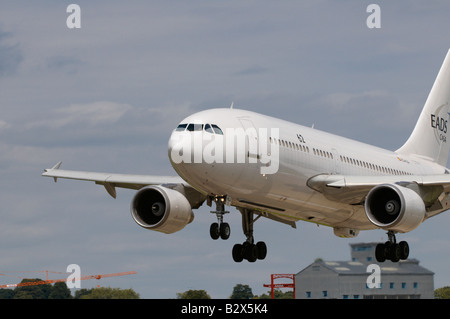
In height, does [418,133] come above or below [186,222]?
above

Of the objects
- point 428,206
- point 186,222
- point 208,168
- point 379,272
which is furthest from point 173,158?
point 379,272

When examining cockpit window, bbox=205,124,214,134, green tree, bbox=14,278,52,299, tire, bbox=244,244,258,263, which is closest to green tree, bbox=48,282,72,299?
green tree, bbox=14,278,52,299

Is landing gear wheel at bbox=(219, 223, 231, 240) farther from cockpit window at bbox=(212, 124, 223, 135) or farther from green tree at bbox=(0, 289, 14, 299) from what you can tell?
green tree at bbox=(0, 289, 14, 299)

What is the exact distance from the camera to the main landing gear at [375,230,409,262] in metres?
53.5

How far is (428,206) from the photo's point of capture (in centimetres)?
5284

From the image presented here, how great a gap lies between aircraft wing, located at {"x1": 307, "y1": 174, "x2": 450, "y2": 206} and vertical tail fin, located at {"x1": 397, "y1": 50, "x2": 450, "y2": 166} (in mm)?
15304

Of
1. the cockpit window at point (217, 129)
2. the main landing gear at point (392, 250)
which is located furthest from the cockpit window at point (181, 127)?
the main landing gear at point (392, 250)

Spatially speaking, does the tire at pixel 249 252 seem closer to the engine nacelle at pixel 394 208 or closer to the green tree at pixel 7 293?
the engine nacelle at pixel 394 208

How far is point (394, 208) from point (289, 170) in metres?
5.93

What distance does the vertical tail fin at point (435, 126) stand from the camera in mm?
66062

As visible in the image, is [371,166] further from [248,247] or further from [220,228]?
[220,228]
